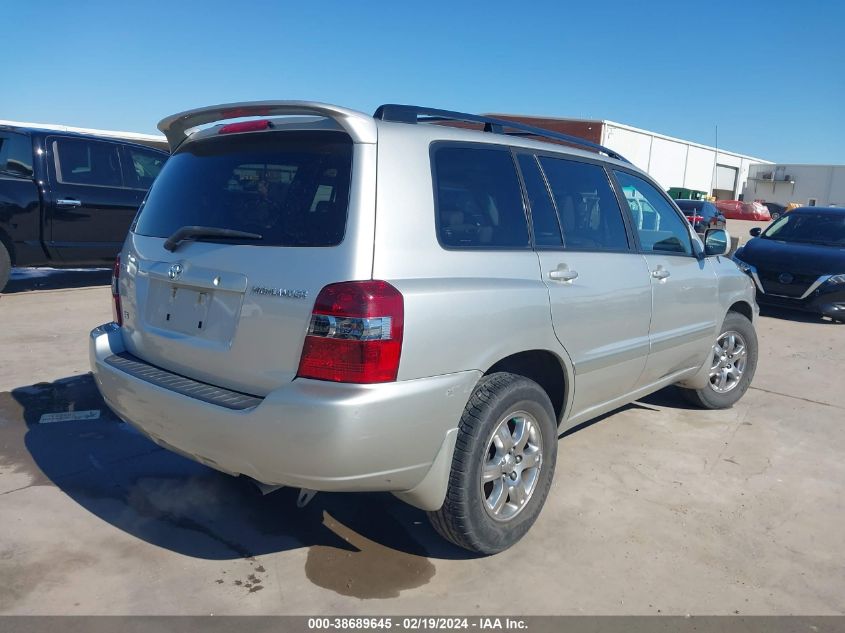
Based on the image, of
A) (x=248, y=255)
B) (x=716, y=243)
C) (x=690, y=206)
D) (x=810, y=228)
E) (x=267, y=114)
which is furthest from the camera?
(x=690, y=206)

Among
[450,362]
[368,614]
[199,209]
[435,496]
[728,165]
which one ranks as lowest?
[368,614]

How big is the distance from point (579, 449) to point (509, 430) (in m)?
1.40

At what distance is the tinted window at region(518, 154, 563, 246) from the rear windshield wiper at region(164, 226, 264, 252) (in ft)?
4.40

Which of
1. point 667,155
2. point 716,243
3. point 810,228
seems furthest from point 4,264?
point 667,155

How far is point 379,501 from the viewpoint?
11.2ft

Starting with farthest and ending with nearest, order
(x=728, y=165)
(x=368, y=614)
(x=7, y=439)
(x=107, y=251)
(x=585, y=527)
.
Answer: (x=728, y=165), (x=107, y=251), (x=7, y=439), (x=585, y=527), (x=368, y=614)

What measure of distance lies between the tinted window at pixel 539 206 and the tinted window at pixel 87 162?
680 centimetres

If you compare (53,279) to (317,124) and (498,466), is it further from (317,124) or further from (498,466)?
(498,466)

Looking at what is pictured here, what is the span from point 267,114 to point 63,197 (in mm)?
6238

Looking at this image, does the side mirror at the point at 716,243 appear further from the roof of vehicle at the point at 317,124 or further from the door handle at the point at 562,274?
the door handle at the point at 562,274

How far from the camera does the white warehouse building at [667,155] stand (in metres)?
36.8

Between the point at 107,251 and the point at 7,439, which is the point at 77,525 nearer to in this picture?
the point at 7,439

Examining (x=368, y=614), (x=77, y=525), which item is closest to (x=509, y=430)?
(x=368, y=614)

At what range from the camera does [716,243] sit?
4551 mm
